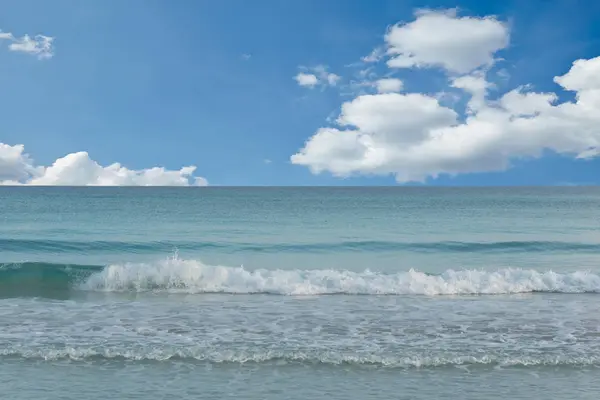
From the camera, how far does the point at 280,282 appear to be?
2014cm

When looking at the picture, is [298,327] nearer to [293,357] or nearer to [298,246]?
[293,357]

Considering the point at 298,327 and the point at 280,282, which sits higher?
the point at 280,282

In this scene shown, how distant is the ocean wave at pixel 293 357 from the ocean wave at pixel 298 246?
19715mm

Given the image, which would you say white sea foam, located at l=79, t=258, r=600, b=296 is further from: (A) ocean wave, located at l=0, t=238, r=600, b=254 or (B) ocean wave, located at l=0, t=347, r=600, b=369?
(A) ocean wave, located at l=0, t=238, r=600, b=254

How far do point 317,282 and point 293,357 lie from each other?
9238mm

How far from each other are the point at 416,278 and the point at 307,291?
394 centimetres

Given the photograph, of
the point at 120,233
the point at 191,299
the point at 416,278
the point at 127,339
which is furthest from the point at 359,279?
the point at 120,233

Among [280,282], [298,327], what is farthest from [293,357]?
[280,282]

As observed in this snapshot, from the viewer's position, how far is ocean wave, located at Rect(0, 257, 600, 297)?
1959cm

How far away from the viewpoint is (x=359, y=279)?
20.3m

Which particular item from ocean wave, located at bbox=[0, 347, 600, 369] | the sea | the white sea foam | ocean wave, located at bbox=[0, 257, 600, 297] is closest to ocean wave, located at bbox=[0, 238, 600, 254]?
the sea

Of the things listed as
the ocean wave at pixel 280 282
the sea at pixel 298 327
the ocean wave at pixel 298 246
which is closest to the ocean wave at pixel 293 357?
the sea at pixel 298 327

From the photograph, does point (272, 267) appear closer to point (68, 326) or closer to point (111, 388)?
point (68, 326)

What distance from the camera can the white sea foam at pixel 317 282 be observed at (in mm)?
19609
